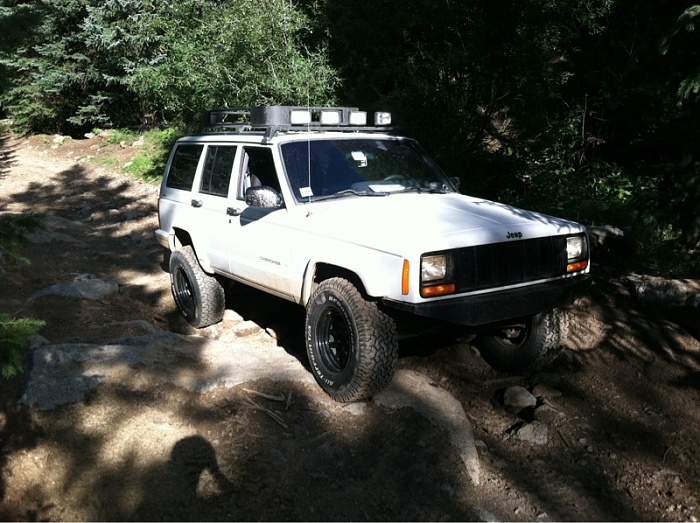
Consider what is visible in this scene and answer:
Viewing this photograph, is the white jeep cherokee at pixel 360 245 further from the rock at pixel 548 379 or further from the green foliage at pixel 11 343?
the green foliage at pixel 11 343

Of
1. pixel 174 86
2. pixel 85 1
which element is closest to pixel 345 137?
pixel 174 86

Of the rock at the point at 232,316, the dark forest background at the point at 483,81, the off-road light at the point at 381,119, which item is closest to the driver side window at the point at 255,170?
the off-road light at the point at 381,119

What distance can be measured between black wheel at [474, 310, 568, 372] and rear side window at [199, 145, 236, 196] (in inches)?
110

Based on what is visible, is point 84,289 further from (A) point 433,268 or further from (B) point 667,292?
(B) point 667,292

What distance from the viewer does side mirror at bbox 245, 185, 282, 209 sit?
17.2 ft

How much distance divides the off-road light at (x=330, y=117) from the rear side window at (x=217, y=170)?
90 centimetres

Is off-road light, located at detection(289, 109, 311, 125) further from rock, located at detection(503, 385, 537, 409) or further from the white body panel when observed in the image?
rock, located at detection(503, 385, 537, 409)

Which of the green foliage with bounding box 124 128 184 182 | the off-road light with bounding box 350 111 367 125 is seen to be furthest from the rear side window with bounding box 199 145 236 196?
the green foliage with bounding box 124 128 184 182

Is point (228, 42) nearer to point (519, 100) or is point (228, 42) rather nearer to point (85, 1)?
point (519, 100)

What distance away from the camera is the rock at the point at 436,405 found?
4.39 m

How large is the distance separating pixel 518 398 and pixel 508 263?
1.23m

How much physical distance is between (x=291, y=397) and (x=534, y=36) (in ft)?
20.8

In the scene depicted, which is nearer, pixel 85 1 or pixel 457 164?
pixel 457 164

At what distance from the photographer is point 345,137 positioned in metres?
5.83
